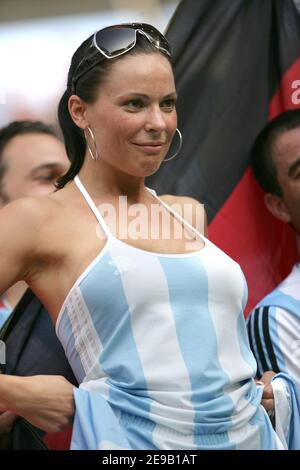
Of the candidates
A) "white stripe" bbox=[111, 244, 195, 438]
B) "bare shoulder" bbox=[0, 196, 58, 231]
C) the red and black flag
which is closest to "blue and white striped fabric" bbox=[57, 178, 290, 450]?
"white stripe" bbox=[111, 244, 195, 438]

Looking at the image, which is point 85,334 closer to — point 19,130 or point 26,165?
point 26,165

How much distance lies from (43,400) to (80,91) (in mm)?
647

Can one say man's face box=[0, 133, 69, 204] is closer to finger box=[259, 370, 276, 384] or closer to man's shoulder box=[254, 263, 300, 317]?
man's shoulder box=[254, 263, 300, 317]

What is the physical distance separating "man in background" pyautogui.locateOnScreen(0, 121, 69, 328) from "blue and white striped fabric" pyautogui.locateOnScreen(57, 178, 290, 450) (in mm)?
883

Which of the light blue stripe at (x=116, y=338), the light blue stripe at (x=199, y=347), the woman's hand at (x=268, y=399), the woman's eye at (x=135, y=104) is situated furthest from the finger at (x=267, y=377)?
the woman's eye at (x=135, y=104)

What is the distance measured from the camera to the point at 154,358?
1.79m

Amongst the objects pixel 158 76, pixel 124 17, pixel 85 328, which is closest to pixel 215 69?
pixel 158 76

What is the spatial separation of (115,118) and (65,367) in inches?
23.3

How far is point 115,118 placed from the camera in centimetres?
191

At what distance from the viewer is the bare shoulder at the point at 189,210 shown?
2178mm

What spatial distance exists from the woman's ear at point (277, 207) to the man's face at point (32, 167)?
1.96 feet

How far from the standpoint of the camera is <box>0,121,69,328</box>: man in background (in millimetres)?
2711

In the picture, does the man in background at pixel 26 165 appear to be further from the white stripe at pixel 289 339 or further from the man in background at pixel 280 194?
the white stripe at pixel 289 339

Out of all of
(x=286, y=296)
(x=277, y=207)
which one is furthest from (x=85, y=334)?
(x=277, y=207)
